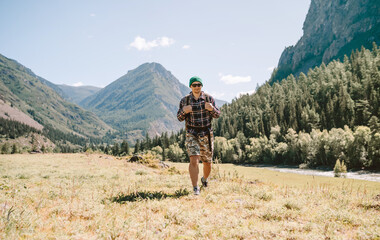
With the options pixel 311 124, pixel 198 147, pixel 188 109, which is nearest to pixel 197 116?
Result: pixel 188 109

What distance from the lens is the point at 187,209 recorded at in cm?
493

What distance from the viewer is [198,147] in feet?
22.2

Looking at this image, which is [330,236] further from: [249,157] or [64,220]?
[249,157]

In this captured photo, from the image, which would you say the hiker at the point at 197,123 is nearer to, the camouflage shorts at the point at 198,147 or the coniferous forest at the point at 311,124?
the camouflage shorts at the point at 198,147

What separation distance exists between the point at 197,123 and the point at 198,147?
2.40 ft

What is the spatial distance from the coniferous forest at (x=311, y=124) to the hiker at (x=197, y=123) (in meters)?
62.1

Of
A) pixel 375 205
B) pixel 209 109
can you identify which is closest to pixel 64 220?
pixel 209 109

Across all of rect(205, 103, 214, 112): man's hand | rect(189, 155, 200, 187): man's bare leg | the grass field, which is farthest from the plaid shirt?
the grass field

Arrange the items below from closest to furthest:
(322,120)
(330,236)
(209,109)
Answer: (330,236) → (209,109) → (322,120)

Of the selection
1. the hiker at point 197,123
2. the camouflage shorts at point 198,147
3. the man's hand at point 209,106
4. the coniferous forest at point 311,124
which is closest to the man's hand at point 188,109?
the hiker at point 197,123

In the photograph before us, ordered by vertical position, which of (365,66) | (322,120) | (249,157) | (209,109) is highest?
(365,66)

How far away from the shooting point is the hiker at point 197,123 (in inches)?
264

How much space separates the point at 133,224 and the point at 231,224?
1753mm

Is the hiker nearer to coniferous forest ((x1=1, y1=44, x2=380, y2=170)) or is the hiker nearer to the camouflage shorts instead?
the camouflage shorts
